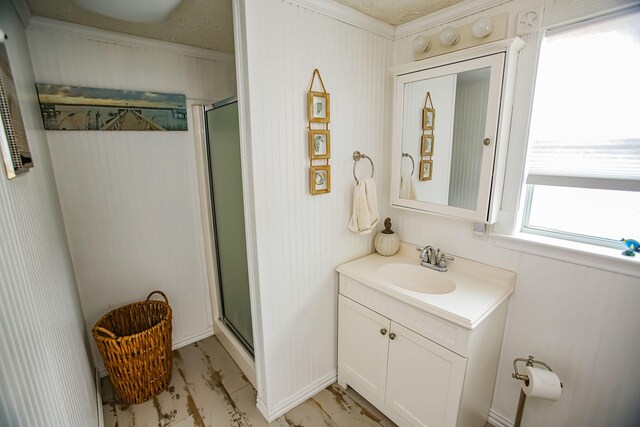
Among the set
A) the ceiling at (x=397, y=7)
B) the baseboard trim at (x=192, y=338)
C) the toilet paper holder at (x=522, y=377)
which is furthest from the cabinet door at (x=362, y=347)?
the ceiling at (x=397, y=7)

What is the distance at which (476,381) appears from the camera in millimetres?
1432

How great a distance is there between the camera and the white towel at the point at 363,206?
1.81 metres

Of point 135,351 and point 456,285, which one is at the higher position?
point 456,285

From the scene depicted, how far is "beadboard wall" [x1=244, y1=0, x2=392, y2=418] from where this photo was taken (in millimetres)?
1428

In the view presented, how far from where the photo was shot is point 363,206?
181cm

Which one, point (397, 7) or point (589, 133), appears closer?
point (589, 133)

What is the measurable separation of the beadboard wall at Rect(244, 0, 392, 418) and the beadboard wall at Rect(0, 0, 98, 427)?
0.82 m

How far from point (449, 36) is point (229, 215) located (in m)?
1.72

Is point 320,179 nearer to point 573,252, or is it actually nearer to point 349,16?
point 349,16

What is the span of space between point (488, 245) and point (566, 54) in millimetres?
957

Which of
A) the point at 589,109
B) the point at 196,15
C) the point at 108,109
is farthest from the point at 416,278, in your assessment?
the point at 108,109

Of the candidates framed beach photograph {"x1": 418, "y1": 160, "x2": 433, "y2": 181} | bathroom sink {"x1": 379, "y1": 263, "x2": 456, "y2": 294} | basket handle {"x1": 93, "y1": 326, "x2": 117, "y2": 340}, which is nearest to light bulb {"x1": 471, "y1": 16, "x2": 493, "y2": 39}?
framed beach photograph {"x1": 418, "y1": 160, "x2": 433, "y2": 181}

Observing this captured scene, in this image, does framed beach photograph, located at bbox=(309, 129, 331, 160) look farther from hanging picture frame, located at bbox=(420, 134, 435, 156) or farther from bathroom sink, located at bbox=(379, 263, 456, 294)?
bathroom sink, located at bbox=(379, 263, 456, 294)

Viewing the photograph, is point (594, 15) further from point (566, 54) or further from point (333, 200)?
point (333, 200)
